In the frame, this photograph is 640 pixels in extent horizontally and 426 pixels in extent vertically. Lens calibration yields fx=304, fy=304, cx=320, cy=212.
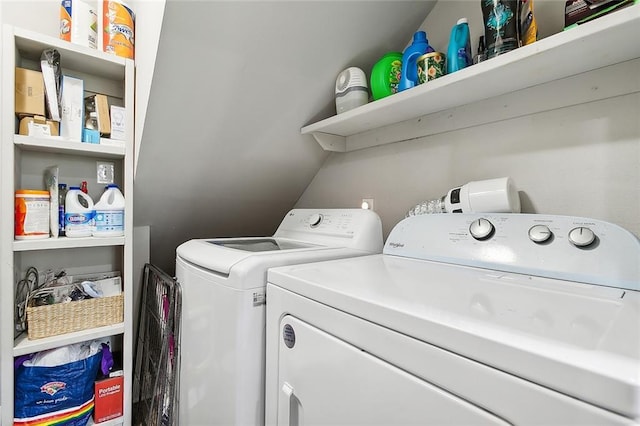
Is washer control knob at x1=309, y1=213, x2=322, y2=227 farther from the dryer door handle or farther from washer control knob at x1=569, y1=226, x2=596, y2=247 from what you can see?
washer control knob at x1=569, y1=226, x2=596, y2=247

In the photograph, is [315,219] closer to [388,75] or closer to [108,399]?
[388,75]

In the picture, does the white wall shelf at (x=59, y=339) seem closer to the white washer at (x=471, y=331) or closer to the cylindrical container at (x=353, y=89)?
the white washer at (x=471, y=331)

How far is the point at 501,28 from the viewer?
1006 millimetres

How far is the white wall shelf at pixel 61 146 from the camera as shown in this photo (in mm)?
1255

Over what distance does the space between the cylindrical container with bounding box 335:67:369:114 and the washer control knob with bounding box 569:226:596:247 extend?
1.00 m

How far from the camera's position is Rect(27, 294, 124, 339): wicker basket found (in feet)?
4.27

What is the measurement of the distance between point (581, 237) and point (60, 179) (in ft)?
7.02

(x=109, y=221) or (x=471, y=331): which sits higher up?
(x=109, y=221)

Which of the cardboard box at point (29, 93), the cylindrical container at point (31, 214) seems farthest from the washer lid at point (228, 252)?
the cardboard box at point (29, 93)

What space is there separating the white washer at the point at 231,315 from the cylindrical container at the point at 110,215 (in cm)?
37

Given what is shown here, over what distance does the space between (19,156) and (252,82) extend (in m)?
1.09

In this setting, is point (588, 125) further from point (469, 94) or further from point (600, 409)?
point (600, 409)

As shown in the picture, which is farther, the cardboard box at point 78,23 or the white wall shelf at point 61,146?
the cardboard box at point 78,23

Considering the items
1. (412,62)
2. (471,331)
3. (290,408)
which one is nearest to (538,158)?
(412,62)
